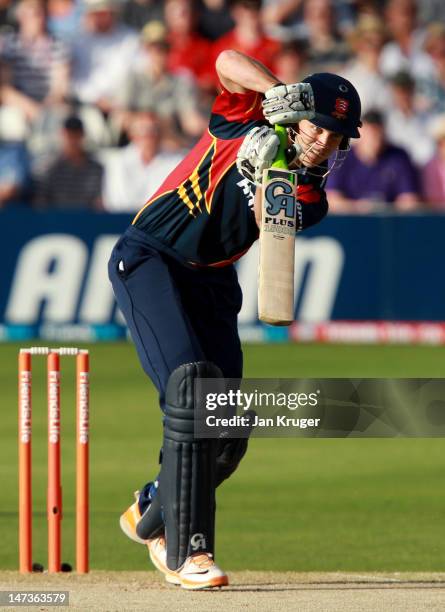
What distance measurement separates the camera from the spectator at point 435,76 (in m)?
17.2

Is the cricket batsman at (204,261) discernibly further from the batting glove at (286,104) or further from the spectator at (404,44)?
the spectator at (404,44)

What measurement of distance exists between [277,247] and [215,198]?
0.60 metres

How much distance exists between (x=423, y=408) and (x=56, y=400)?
1566mm

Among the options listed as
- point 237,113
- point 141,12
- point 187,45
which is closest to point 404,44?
point 187,45

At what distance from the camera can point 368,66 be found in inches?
674

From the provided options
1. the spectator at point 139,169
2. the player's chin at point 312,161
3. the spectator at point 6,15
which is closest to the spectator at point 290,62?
the spectator at point 139,169

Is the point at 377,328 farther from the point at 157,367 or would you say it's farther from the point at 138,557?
the point at 157,367

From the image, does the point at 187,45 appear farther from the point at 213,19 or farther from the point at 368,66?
the point at 368,66

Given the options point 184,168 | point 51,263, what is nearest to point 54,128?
point 51,263

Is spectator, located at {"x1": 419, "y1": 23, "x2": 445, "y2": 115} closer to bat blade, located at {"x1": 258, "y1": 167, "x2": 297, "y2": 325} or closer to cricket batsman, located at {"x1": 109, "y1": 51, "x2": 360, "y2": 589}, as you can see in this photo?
cricket batsman, located at {"x1": 109, "y1": 51, "x2": 360, "y2": 589}

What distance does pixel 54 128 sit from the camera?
1659 centimetres

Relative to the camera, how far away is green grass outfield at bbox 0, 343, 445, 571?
22.8 ft

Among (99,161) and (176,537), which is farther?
(99,161)

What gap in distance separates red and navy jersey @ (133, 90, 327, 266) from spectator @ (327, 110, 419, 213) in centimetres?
1026
